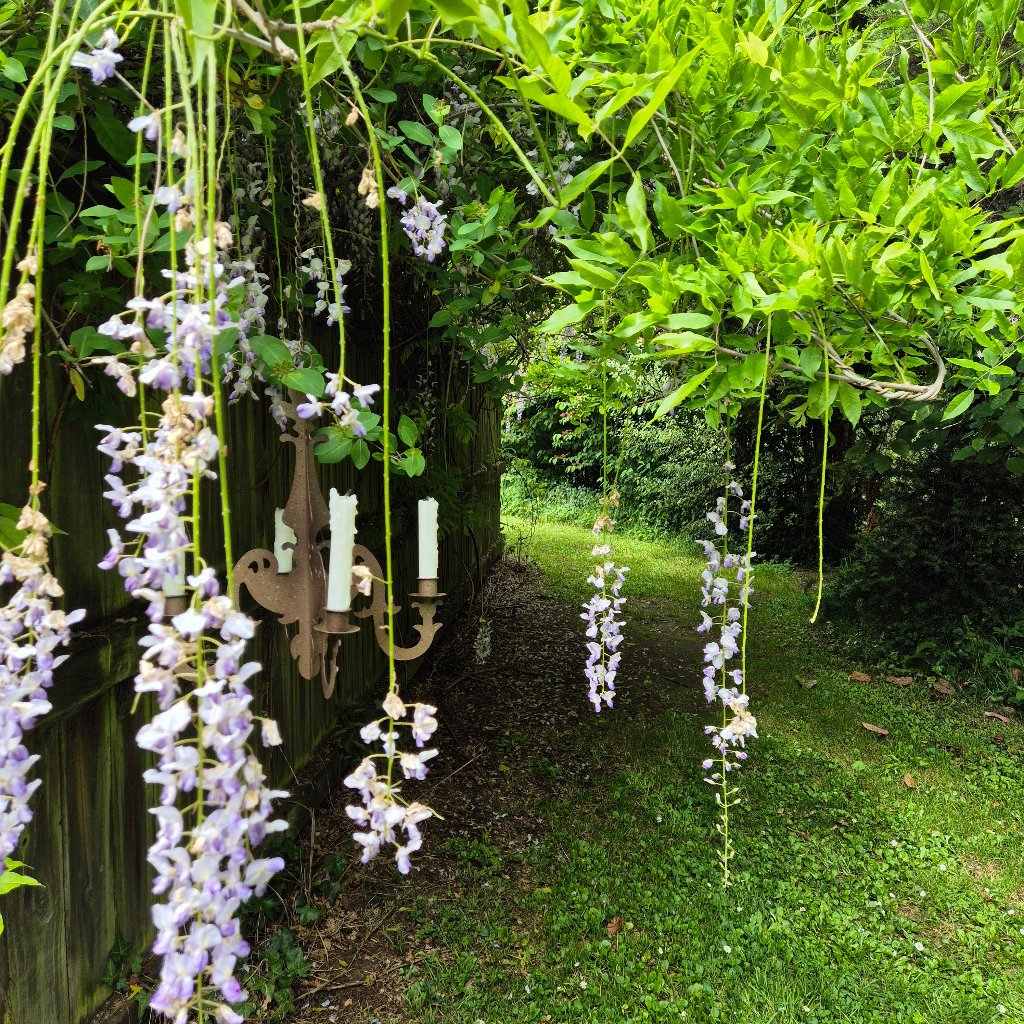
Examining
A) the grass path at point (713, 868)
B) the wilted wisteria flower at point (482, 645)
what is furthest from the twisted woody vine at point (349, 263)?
the wilted wisteria flower at point (482, 645)

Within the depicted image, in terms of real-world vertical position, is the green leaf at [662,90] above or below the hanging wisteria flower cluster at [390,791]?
above

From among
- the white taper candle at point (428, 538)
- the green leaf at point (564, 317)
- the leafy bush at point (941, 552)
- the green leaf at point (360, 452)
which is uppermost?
the green leaf at point (564, 317)

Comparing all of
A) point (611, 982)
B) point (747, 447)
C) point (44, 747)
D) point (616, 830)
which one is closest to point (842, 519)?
point (747, 447)

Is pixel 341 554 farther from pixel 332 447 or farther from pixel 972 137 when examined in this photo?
pixel 972 137

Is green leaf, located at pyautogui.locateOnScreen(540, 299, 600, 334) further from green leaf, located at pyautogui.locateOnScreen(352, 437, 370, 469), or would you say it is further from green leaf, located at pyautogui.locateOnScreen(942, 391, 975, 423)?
green leaf, located at pyautogui.locateOnScreen(942, 391, 975, 423)

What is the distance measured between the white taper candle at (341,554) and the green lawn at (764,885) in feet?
5.31

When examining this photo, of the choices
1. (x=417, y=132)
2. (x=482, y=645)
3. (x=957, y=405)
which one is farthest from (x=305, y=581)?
(x=482, y=645)

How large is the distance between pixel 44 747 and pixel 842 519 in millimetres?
7449

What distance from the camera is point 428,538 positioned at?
1197 mm

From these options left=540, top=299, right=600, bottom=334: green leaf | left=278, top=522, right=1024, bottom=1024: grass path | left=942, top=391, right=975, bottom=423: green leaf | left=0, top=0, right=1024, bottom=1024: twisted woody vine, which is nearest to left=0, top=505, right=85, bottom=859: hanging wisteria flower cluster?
left=0, top=0, right=1024, bottom=1024: twisted woody vine

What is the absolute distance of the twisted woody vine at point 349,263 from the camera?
1.71 ft

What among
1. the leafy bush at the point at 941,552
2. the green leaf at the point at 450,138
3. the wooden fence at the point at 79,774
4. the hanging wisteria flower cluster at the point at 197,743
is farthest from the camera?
the leafy bush at the point at 941,552

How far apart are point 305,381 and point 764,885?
264 cm

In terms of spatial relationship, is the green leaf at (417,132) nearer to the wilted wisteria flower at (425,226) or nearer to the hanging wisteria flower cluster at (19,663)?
the wilted wisteria flower at (425,226)
